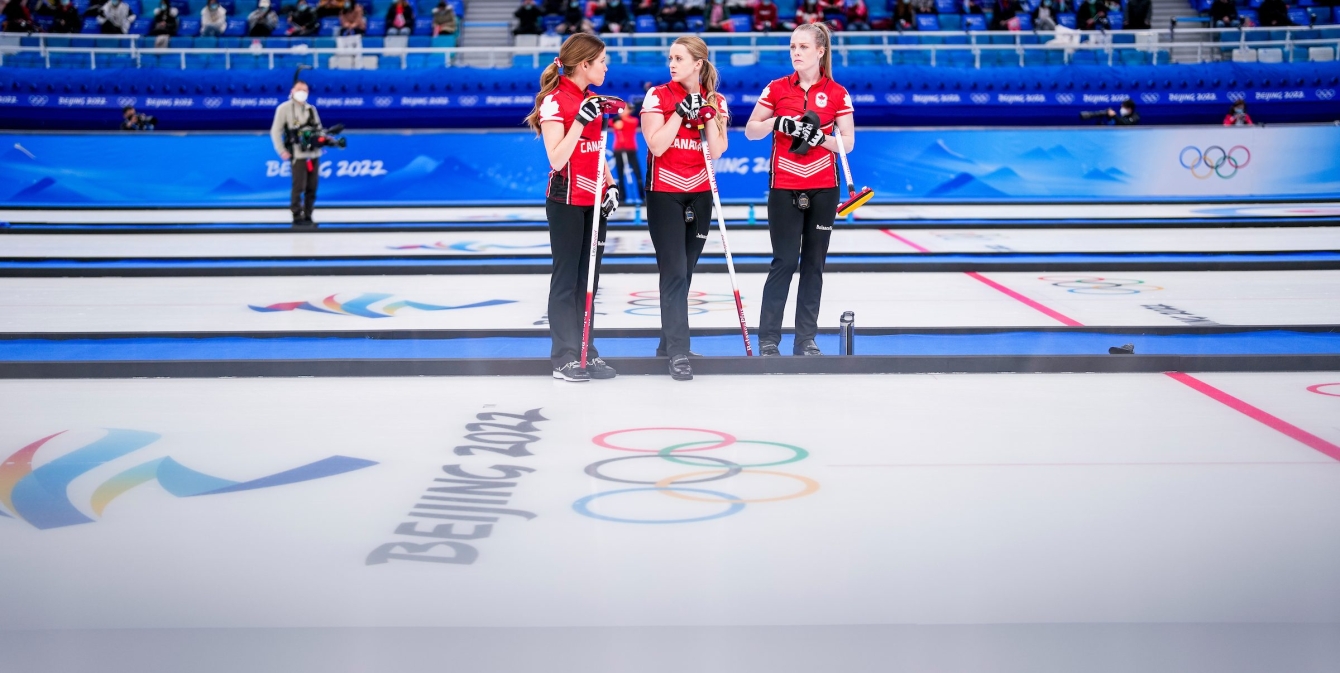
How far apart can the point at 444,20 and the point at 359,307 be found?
522 inches

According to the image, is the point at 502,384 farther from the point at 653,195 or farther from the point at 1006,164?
the point at 1006,164

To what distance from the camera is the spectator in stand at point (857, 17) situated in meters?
18.6

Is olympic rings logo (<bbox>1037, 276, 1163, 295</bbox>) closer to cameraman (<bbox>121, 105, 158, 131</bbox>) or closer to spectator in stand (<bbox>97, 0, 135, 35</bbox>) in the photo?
cameraman (<bbox>121, 105, 158, 131</bbox>)

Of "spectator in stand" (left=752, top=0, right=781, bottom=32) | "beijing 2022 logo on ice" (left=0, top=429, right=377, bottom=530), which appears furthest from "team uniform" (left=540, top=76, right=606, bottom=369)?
"spectator in stand" (left=752, top=0, right=781, bottom=32)

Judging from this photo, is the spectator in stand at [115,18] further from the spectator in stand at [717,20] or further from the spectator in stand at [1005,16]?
the spectator in stand at [1005,16]

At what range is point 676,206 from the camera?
14.7 feet

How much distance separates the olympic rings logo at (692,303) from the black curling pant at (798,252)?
143 cm

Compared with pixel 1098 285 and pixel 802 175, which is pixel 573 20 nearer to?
pixel 1098 285

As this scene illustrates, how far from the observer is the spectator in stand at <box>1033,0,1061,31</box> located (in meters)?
18.3

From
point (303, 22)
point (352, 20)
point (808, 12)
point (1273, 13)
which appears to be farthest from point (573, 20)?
point (1273, 13)

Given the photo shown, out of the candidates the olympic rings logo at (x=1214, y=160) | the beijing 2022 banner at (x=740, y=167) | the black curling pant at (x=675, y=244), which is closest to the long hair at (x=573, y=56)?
the black curling pant at (x=675, y=244)

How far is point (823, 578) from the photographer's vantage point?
7.76 feet

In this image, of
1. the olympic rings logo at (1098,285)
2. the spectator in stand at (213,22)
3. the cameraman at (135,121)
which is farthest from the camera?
the spectator in stand at (213,22)

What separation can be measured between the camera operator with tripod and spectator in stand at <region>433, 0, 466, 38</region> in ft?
25.6
